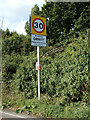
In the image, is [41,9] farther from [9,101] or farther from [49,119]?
[49,119]

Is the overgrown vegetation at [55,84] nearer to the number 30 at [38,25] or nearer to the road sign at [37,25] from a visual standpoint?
the road sign at [37,25]

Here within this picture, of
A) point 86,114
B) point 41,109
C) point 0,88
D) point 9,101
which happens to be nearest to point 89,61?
point 86,114

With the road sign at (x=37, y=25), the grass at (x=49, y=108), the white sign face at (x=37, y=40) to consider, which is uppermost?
the road sign at (x=37, y=25)

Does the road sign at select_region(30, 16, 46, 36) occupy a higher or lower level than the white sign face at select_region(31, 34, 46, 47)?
higher

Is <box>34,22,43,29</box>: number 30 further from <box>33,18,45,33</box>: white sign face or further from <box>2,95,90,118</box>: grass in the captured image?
<box>2,95,90,118</box>: grass

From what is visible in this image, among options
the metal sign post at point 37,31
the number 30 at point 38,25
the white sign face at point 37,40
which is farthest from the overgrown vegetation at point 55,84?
the number 30 at point 38,25

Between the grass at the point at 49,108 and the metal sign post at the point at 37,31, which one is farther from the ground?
the metal sign post at the point at 37,31

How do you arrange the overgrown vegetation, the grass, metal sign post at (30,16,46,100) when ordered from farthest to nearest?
1. metal sign post at (30,16,46,100)
2. the overgrown vegetation
3. the grass

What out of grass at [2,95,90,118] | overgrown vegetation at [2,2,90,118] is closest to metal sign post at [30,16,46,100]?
overgrown vegetation at [2,2,90,118]

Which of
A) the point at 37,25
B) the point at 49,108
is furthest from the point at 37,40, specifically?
the point at 49,108

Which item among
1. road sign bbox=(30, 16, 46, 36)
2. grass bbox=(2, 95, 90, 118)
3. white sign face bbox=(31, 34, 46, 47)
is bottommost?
grass bbox=(2, 95, 90, 118)

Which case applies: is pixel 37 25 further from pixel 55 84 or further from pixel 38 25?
pixel 55 84

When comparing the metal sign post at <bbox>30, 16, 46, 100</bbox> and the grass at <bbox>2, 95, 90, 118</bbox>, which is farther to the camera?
the metal sign post at <bbox>30, 16, 46, 100</bbox>

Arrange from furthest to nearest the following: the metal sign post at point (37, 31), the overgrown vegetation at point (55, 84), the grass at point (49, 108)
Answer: the metal sign post at point (37, 31) < the overgrown vegetation at point (55, 84) < the grass at point (49, 108)
